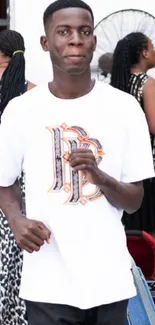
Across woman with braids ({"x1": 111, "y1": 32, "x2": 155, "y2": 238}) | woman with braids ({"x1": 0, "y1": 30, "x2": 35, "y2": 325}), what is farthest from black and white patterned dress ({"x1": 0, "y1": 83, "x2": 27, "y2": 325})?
woman with braids ({"x1": 111, "y1": 32, "x2": 155, "y2": 238})

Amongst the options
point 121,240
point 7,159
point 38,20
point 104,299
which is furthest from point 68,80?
point 38,20

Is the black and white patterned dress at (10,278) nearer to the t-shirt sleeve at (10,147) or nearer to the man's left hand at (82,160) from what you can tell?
the t-shirt sleeve at (10,147)

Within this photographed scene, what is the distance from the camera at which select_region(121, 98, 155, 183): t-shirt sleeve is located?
2385mm

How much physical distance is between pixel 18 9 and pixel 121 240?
3.36 m

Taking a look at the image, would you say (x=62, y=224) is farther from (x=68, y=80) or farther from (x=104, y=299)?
(x=68, y=80)

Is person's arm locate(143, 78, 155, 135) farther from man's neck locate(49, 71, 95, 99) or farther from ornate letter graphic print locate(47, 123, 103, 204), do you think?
ornate letter graphic print locate(47, 123, 103, 204)

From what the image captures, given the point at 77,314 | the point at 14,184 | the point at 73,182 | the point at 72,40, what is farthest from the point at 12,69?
the point at 77,314

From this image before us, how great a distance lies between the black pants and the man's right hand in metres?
0.21

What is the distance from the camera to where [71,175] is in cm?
234

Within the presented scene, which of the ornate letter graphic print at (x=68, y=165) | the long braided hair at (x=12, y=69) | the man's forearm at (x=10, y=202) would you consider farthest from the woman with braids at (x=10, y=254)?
the ornate letter graphic print at (x=68, y=165)

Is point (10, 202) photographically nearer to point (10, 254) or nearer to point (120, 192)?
point (120, 192)

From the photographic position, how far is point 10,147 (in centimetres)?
244

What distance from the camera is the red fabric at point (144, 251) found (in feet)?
12.9

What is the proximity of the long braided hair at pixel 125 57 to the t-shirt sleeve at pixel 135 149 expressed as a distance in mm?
1942
